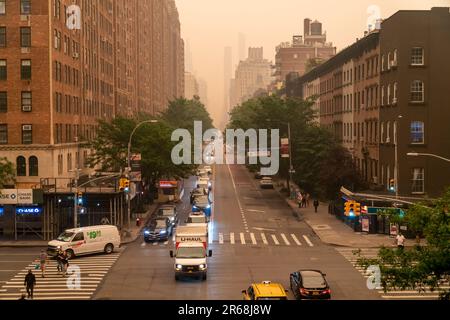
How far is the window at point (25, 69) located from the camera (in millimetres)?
64875

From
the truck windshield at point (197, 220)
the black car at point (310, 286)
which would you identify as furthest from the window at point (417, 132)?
the black car at point (310, 286)

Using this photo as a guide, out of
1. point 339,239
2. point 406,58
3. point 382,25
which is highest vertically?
point 382,25

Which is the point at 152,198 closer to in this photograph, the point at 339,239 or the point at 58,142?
the point at 58,142

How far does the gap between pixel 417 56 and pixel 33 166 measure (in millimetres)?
40293

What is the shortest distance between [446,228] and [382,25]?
173ft

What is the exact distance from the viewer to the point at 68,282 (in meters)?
35.6

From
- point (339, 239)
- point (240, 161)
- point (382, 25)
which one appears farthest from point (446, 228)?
point (240, 161)

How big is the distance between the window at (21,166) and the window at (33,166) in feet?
1.60

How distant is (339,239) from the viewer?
5225 cm

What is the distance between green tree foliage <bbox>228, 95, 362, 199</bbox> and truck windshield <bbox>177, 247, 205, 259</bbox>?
1505 inches

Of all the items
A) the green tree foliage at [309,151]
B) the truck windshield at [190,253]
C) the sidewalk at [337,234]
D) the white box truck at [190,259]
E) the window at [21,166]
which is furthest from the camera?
the green tree foliage at [309,151]

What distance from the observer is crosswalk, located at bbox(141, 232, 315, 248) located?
50250 mm

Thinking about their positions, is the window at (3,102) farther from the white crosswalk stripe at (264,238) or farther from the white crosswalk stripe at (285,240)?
the white crosswalk stripe at (285,240)

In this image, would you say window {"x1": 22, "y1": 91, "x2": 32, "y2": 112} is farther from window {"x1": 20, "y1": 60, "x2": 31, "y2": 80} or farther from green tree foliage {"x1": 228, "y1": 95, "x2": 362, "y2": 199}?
green tree foliage {"x1": 228, "y1": 95, "x2": 362, "y2": 199}
